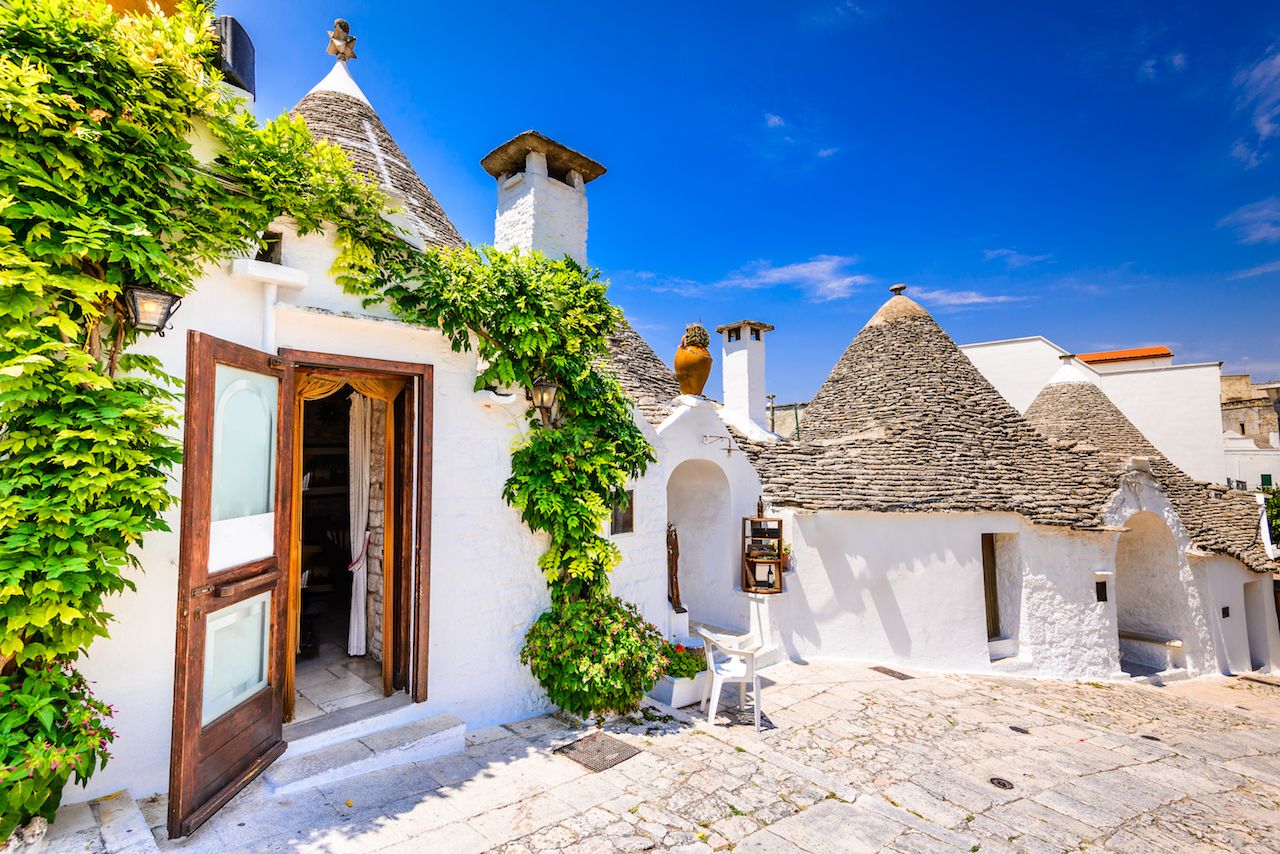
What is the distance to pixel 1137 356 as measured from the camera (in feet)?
89.8

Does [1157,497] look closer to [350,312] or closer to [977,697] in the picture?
[977,697]

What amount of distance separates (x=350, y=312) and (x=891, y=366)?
41.9 ft

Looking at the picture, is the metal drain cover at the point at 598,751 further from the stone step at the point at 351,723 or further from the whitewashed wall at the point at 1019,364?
the whitewashed wall at the point at 1019,364

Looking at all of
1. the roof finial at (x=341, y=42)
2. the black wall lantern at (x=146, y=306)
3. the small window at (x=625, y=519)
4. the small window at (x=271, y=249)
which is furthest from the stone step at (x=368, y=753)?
the roof finial at (x=341, y=42)

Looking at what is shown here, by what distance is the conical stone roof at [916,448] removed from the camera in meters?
10.4

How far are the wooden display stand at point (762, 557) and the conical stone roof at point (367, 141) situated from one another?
668 centimetres

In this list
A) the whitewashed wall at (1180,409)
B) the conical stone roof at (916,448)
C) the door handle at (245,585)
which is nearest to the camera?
the door handle at (245,585)

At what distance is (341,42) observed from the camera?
8.16 metres

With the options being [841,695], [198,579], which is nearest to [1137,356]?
[841,695]

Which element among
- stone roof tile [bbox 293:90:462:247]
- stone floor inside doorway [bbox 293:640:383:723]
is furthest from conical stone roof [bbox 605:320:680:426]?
stone floor inside doorway [bbox 293:640:383:723]

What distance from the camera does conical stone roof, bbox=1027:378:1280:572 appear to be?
1272 cm

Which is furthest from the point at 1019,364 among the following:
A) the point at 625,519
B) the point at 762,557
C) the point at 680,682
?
the point at 680,682

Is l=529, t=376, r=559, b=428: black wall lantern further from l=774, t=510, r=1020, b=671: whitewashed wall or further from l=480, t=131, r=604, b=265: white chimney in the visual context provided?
l=774, t=510, r=1020, b=671: whitewashed wall

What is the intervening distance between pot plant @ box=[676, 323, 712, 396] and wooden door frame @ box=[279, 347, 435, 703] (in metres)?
4.59
